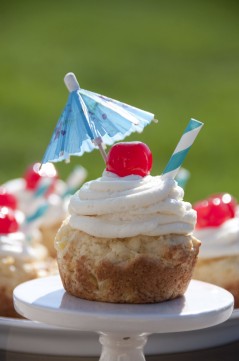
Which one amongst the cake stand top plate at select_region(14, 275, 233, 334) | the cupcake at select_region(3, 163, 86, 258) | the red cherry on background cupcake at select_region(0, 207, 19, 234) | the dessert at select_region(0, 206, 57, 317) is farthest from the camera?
the cupcake at select_region(3, 163, 86, 258)

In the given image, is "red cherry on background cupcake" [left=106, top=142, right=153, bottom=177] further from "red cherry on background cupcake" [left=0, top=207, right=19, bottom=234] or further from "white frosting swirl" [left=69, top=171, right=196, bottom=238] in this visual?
"red cherry on background cupcake" [left=0, top=207, right=19, bottom=234]

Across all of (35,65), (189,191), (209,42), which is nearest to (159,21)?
(209,42)

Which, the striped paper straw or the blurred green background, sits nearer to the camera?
the striped paper straw

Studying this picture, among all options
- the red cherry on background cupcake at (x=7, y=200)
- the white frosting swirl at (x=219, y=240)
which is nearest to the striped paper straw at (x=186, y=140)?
the white frosting swirl at (x=219, y=240)

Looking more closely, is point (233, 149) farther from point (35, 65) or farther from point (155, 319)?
point (155, 319)

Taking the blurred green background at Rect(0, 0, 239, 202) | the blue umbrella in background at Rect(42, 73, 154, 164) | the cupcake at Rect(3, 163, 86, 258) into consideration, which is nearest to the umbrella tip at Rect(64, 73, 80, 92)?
the blue umbrella in background at Rect(42, 73, 154, 164)

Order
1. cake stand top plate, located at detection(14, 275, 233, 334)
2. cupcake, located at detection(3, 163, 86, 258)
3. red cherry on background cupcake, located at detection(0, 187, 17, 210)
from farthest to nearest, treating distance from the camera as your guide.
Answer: cupcake, located at detection(3, 163, 86, 258)
red cherry on background cupcake, located at detection(0, 187, 17, 210)
cake stand top plate, located at detection(14, 275, 233, 334)

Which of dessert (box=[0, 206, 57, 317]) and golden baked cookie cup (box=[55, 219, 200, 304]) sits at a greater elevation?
golden baked cookie cup (box=[55, 219, 200, 304])
